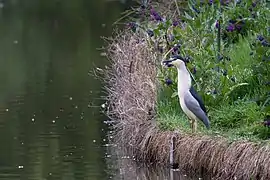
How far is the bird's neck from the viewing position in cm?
1064

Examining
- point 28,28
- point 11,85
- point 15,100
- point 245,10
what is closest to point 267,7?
point 245,10

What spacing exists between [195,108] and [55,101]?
6.13m

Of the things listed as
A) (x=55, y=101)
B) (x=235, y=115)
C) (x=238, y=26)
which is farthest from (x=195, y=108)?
(x=55, y=101)

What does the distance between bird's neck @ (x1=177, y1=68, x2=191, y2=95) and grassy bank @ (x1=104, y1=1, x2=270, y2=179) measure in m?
0.56

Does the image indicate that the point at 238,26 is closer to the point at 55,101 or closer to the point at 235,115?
the point at 235,115

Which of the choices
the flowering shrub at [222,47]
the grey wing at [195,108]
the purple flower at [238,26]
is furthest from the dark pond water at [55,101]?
the purple flower at [238,26]

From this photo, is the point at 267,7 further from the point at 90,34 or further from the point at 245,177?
the point at 90,34

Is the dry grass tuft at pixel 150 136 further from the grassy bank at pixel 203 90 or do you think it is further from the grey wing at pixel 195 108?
the grey wing at pixel 195 108

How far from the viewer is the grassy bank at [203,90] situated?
10281mm

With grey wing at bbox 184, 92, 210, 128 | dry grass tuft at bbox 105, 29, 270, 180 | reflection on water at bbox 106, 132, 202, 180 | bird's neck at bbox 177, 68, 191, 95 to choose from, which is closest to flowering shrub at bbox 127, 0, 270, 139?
dry grass tuft at bbox 105, 29, 270, 180

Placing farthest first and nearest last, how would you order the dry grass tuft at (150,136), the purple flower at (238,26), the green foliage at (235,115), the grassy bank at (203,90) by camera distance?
the purple flower at (238,26) → the green foliage at (235,115) → the grassy bank at (203,90) → the dry grass tuft at (150,136)

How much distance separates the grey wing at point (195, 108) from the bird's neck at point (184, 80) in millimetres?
72

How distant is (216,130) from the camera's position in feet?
35.7

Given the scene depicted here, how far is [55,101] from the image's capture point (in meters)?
16.4
